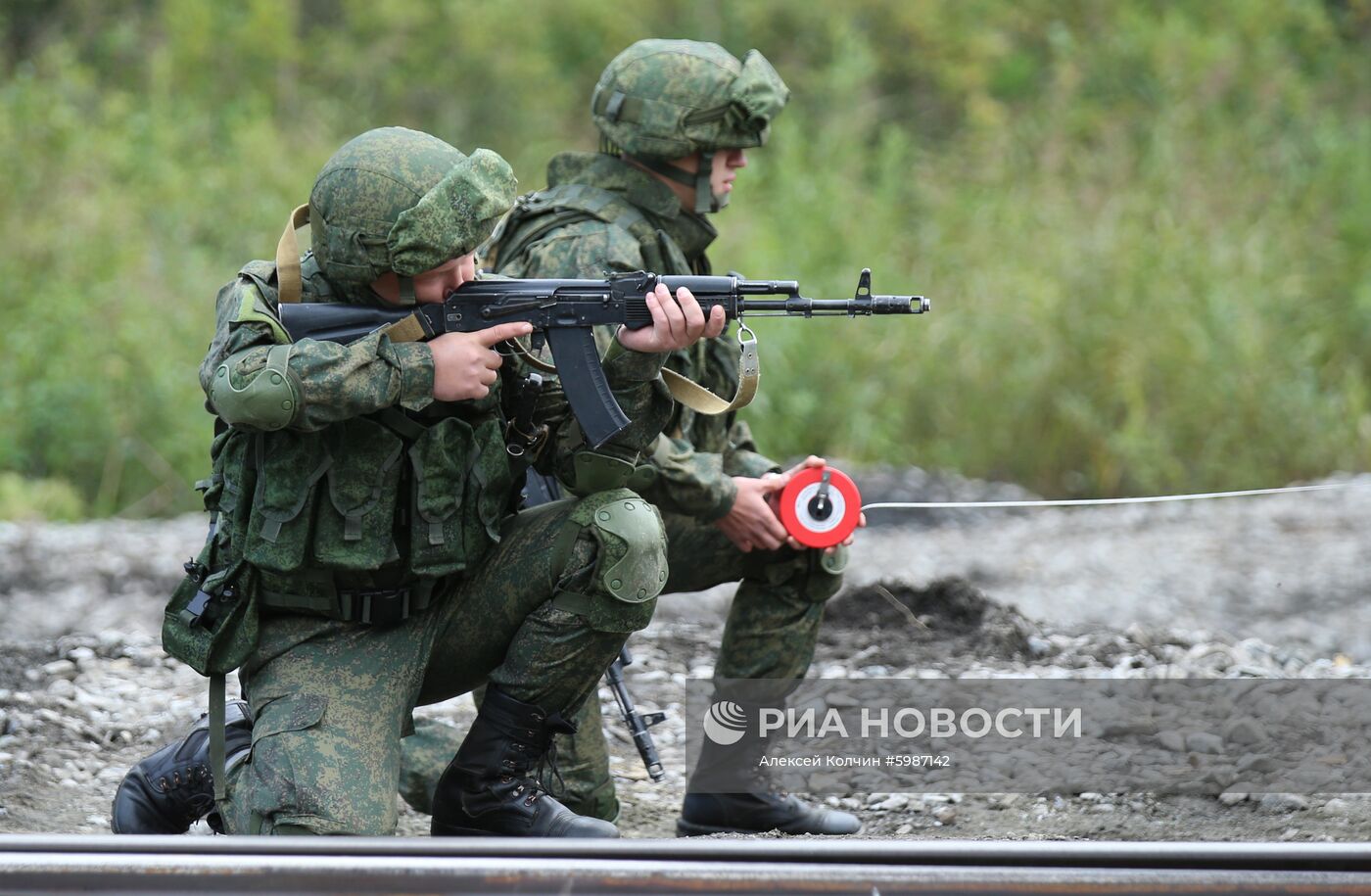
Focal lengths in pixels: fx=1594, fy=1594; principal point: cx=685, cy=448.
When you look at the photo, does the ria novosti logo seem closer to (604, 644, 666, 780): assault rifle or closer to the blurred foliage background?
(604, 644, 666, 780): assault rifle

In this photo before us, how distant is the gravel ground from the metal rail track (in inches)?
47.4

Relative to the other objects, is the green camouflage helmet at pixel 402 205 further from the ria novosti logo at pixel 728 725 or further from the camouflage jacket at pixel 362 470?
the ria novosti logo at pixel 728 725

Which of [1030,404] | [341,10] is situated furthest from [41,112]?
[1030,404]

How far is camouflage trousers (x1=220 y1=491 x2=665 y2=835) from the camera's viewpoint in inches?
142

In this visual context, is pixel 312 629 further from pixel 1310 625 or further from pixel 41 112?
pixel 41 112

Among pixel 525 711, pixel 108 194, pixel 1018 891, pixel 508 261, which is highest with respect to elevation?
pixel 108 194

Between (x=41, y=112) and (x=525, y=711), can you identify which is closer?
(x=525, y=711)

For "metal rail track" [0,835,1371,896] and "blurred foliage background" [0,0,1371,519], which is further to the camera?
"blurred foliage background" [0,0,1371,519]

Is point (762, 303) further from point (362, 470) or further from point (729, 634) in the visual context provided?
point (729, 634)

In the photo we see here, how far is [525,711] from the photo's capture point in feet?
12.8

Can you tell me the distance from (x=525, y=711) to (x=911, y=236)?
7.57 m

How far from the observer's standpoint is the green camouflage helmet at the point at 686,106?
4.57 metres

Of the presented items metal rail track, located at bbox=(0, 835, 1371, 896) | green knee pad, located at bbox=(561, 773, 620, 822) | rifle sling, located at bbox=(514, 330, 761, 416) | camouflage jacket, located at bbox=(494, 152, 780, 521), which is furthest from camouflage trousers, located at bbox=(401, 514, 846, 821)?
metal rail track, located at bbox=(0, 835, 1371, 896)

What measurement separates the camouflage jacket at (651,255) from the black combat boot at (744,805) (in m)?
0.77
